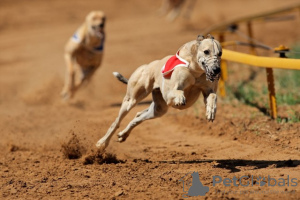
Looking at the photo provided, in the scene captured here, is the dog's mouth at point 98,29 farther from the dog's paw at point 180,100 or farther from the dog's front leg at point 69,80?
the dog's paw at point 180,100

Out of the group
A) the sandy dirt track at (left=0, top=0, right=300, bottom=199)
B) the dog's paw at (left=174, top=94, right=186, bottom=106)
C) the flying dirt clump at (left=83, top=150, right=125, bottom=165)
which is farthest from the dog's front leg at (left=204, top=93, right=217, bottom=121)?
the flying dirt clump at (left=83, top=150, right=125, bottom=165)

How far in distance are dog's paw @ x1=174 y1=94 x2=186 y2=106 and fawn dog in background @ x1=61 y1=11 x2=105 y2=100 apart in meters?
4.90

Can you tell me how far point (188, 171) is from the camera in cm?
493

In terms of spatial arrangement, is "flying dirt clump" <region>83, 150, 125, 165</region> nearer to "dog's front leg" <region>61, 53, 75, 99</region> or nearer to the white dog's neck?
the white dog's neck

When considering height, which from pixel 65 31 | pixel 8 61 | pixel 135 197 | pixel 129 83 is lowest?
pixel 135 197

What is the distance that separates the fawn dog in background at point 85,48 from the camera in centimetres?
922

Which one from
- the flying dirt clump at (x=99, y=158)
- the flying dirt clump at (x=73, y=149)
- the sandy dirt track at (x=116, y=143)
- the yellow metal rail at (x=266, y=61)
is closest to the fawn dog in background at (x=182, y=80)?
the flying dirt clump at (x=99, y=158)

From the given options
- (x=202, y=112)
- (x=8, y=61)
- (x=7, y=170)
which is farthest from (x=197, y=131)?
(x=8, y=61)

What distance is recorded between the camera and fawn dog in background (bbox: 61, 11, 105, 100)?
9219 mm

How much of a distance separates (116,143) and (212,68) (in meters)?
2.45

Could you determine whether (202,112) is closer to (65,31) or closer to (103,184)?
(103,184)

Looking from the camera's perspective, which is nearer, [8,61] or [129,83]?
[129,83]

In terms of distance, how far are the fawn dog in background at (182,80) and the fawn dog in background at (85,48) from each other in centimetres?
385

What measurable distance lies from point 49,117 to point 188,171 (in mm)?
3855
